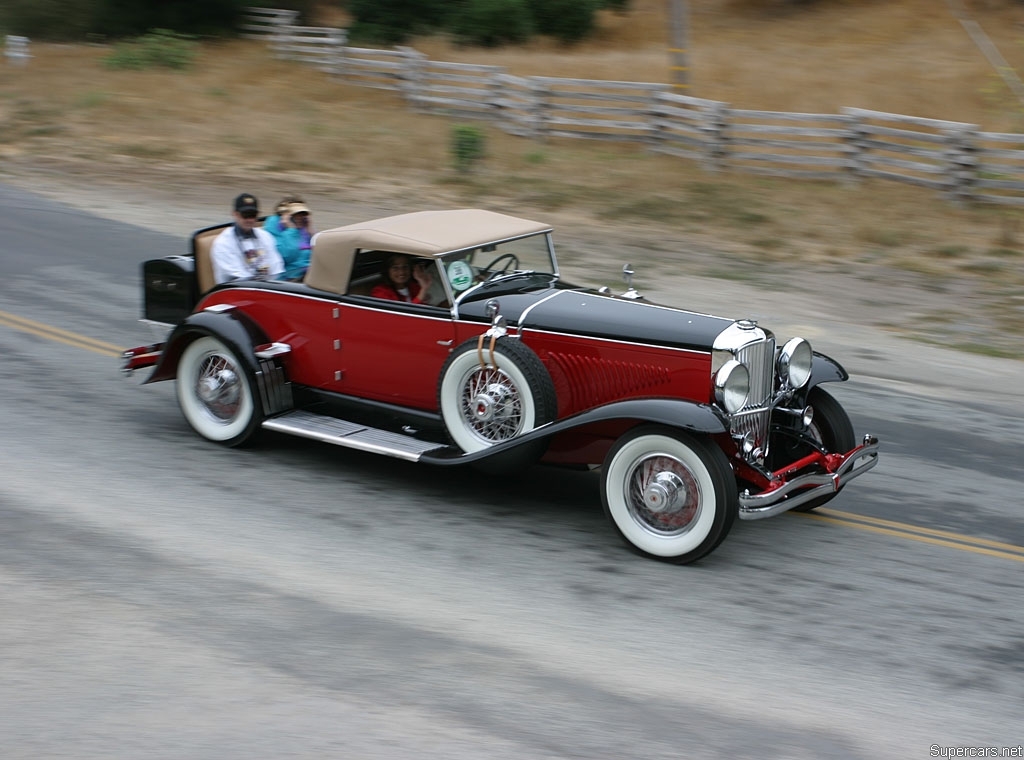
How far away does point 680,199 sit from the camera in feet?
60.7

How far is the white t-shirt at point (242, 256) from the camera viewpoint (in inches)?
333

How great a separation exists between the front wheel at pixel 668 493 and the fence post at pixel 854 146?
14.5 meters

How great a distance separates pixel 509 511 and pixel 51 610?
2766 mm

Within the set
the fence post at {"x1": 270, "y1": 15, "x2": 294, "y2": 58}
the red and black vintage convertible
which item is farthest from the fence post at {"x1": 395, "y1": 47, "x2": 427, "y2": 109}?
the red and black vintage convertible

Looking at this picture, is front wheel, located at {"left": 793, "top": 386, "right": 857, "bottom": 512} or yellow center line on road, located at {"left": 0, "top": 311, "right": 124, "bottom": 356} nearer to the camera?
front wheel, located at {"left": 793, "top": 386, "right": 857, "bottom": 512}

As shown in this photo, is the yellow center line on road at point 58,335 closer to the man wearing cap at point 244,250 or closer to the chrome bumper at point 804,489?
the man wearing cap at point 244,250

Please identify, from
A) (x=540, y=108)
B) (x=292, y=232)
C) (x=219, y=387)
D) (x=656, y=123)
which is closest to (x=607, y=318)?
(x=219, y=387)

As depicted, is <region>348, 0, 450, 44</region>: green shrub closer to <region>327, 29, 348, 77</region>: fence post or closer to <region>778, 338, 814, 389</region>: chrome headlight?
<region>327, 29, 348, 77</region>: fence post

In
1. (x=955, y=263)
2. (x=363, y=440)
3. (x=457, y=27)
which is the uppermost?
(x=457, y=27)

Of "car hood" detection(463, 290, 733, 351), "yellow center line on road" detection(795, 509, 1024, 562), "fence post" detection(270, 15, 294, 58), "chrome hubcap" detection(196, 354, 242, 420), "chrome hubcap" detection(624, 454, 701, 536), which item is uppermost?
"fence post" detection(270, 15, 294, 58)

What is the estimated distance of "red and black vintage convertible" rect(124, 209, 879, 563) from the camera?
6.38 metres

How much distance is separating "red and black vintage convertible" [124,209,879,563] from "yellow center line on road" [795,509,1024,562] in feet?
0.59

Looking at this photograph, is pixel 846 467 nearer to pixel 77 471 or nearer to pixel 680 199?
pixel 77 471

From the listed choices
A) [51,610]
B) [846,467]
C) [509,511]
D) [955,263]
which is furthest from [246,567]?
[955,263]
